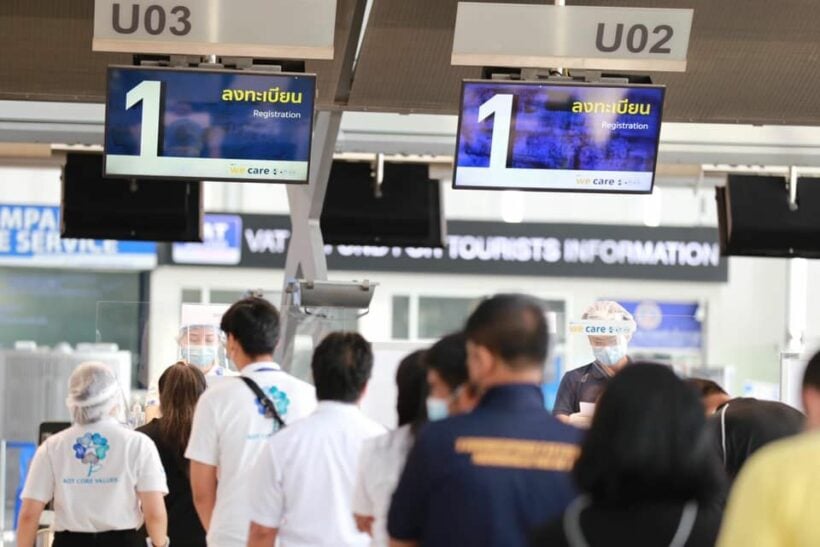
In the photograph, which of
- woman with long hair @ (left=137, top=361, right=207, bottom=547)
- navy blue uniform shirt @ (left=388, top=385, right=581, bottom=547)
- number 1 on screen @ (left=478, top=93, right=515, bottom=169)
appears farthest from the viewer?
number 1 on screen @ (left=478, top=93, right=515, bottom=169)

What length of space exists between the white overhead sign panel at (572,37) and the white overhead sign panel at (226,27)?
667mm

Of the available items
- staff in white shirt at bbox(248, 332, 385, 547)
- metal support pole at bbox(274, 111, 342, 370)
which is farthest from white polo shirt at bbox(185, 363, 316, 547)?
metal support pole at bbox(274, 111, 342, 370)

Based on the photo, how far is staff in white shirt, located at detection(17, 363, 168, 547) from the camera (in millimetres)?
6008

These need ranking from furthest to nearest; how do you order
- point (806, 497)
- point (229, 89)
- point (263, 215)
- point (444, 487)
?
point (263, 215)
point (229, 89)
point (444, 487)
point (806, 497)

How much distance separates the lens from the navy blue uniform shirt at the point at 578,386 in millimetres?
7535

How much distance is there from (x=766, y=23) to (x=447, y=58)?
1747 millimetres

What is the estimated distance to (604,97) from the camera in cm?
752

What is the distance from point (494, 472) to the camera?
127 inches

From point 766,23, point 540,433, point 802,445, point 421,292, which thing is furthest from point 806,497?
point 421,292

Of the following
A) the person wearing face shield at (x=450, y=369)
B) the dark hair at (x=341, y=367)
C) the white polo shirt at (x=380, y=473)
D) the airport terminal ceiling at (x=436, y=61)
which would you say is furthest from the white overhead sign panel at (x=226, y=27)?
the person wearing face shield at (x=450, y=369)

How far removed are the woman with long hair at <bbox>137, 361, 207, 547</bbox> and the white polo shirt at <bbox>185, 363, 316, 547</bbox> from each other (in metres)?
1.30

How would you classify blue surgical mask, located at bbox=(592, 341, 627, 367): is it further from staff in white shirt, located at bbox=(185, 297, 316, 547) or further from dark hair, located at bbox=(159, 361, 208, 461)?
staff in white shirt, located at bbox=(185, 297, 316, 547)

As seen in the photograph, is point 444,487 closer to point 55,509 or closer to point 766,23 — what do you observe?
point 55,509

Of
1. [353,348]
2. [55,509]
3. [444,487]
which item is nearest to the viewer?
[444,487]
